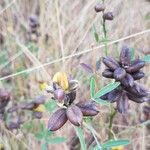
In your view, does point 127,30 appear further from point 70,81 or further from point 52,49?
point 70,81


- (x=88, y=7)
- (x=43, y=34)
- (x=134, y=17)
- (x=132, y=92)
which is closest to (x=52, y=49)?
(x=43, y=34)

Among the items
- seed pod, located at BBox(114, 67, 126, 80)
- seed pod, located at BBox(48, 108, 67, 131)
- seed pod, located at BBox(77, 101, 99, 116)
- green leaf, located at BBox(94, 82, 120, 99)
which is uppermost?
seed pod, located at BBox(114, 67, 126, 80)

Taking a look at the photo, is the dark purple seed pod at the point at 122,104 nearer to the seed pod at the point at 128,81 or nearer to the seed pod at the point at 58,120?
the seed pod at the point at 128,81

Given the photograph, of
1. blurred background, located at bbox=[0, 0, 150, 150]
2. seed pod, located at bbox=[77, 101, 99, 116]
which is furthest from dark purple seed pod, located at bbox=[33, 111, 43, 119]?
seed pod, located at bbox=[77, 101, 99, 116]

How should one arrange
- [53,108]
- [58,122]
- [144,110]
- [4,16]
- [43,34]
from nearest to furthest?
[58,122], [53,108], [144,110], [43,34], [4,16]

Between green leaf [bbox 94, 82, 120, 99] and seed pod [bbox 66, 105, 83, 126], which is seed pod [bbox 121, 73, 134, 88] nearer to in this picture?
green leaf [bbox 94, 82, 120, 99]

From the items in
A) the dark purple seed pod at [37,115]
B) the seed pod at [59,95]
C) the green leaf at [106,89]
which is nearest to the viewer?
the seed pod at [59,95]

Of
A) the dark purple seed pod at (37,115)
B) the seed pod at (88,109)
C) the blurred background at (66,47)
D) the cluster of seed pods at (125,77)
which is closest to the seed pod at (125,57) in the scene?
the cluster of seed pods at (125,77)
